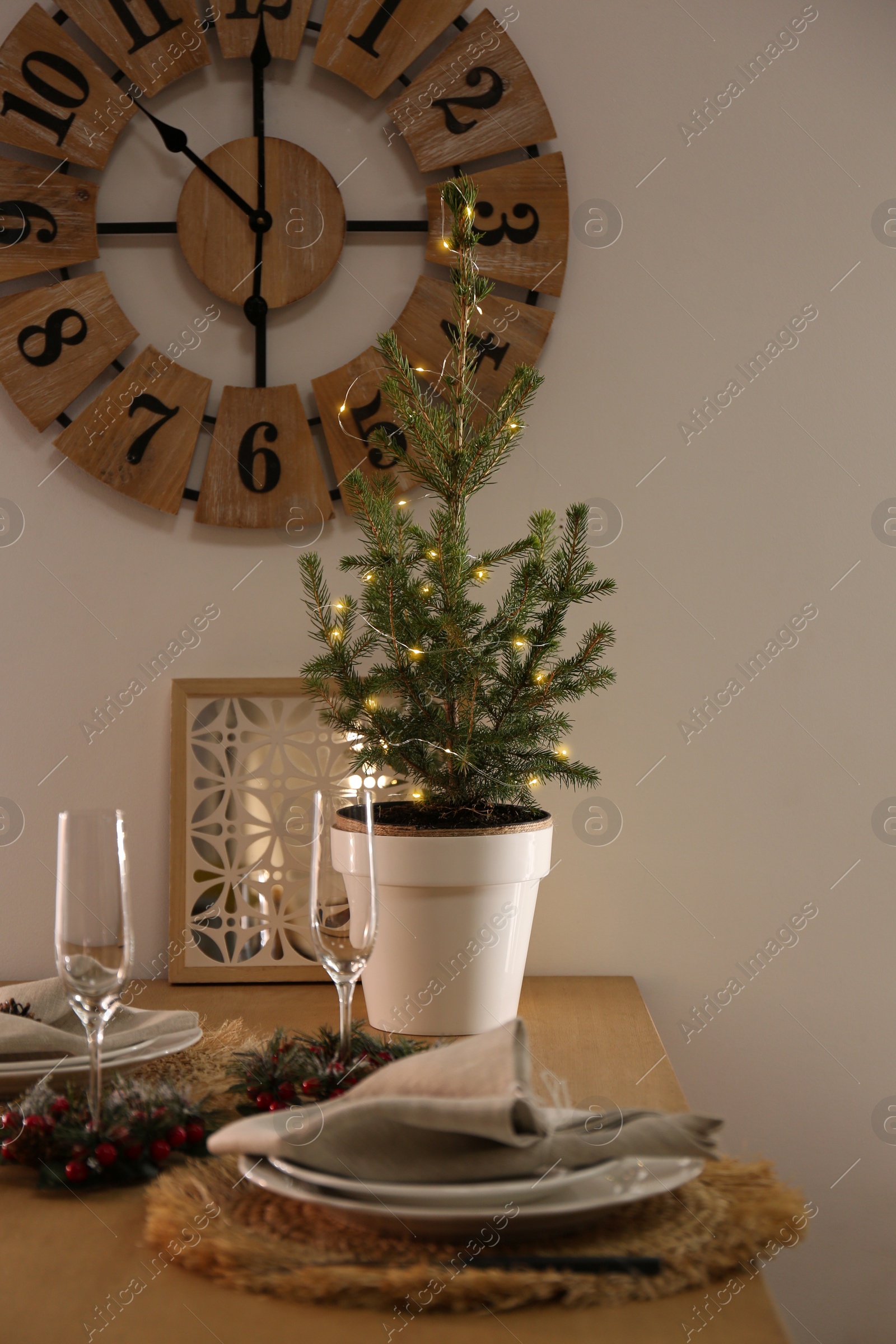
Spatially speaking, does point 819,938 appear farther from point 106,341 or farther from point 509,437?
point 106,341

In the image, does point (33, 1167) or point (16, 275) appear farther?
point (16, 275)

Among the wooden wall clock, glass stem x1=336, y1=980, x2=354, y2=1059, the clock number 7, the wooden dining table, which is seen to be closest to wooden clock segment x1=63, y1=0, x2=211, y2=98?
the wooden wall clock

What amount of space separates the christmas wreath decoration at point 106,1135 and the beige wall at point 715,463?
582 mm

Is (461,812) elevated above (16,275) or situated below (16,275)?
below

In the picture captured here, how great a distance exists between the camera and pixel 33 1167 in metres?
0.68

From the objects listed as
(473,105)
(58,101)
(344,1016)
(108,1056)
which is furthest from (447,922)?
(58,101)

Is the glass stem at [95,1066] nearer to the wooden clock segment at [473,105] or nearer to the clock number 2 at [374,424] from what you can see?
the clock number 2 at [374,424]

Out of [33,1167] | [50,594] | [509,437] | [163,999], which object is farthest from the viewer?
[50,594]

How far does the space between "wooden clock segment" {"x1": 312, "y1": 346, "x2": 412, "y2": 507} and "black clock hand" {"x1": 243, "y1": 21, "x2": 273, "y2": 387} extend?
0.28 feet

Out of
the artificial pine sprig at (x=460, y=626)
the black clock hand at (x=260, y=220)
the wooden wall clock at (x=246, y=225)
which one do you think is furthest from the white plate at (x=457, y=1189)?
the black clock hand at (x=260, y=220)

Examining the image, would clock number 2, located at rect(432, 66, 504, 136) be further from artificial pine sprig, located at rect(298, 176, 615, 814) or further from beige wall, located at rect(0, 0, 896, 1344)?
artificial pine sprig, located at rect(298, 176, 615, 814)

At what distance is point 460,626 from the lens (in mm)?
954

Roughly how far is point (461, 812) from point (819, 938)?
50cm

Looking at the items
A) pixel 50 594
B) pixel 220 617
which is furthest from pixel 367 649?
pixel 50 594
